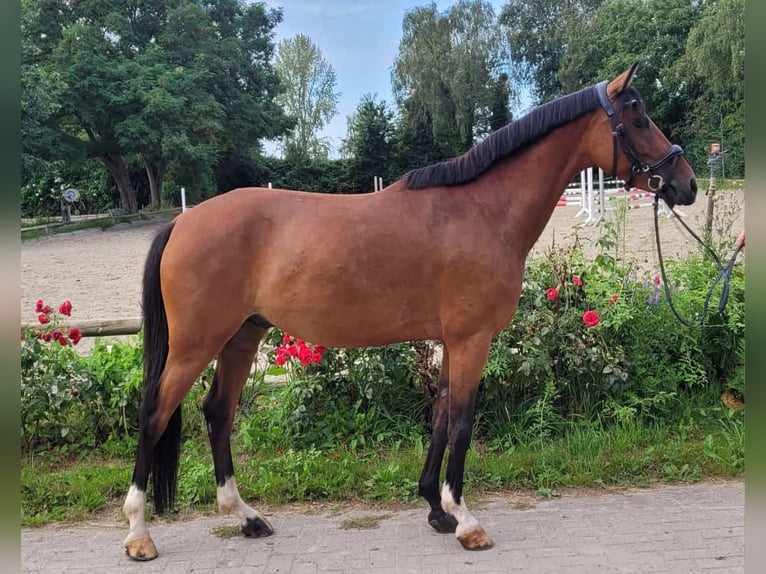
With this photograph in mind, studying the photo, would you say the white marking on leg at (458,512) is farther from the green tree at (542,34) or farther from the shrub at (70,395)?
the green tree at (542,34)

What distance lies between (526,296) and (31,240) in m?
23.0

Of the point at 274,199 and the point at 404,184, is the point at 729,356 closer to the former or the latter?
the point at 404,184

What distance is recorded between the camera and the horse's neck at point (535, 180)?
10.2 ft

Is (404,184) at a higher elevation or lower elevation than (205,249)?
higher

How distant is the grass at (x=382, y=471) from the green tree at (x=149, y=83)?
25.0 m

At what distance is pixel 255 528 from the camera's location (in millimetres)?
3156

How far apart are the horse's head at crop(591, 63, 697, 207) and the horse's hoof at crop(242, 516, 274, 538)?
2.68m

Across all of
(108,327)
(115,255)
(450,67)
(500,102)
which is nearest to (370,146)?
(450,67)

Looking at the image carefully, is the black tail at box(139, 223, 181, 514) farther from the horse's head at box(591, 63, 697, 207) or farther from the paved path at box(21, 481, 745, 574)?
the horse's head at box(591, 63, 697, 207)

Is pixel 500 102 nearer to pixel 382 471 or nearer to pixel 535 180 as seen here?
pixel 535 180

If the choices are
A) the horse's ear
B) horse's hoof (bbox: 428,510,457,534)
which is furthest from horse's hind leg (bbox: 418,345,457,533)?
the horse's ear

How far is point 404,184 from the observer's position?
3.21 m

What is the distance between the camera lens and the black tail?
314 centimetres

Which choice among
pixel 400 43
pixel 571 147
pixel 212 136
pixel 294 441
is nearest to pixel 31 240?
pixel 212 136
